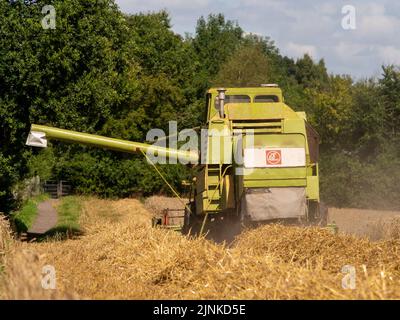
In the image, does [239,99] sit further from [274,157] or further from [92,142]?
[92,142]

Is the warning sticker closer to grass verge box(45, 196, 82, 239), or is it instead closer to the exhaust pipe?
the exhaust pipe

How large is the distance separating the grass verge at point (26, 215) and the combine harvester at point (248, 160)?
7.62 metres

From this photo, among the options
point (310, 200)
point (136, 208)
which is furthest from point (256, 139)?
point (136, 208)

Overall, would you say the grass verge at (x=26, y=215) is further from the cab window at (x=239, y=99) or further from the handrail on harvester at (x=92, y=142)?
the cab window at (x=239, y=99)

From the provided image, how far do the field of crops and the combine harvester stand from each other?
116 cm

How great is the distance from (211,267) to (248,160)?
483 cm

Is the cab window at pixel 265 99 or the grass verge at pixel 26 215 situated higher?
the cab window at pixel 265 99

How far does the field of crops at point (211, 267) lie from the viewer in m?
7.28

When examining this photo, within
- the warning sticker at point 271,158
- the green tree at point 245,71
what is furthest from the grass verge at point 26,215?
the green tree at point 245,71

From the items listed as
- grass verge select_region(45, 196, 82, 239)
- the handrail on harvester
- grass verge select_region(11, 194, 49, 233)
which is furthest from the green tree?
the handrail on harvester
